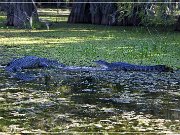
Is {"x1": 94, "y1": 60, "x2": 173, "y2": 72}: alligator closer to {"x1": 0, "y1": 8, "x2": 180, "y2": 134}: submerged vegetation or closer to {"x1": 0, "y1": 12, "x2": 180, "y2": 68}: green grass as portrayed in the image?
{"x1": 0, "y1": 8, "x2": 180, "y2": 134}: submerged vegetation

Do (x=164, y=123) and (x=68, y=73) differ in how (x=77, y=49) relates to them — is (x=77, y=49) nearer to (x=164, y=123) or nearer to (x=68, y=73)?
(x=68, y=73)

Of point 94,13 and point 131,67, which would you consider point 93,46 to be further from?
point 94,13

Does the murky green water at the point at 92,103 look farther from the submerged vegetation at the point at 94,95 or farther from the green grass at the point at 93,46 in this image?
the green grass at the point at 93,46

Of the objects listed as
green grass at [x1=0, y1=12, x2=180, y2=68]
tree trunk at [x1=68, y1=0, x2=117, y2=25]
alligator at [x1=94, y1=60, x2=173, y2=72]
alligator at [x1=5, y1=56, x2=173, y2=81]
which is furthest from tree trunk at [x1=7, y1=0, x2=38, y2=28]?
alligator at [x1=94, y1=60, x2=173, y2=72]

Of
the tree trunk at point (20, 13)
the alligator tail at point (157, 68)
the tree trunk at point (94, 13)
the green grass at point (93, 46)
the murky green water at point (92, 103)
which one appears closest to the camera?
the murky green water at point (92, 103)

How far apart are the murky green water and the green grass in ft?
4.11

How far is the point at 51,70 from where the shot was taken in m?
7.78

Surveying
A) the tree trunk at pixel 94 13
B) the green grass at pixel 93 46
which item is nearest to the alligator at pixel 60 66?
the green grass at pixel 93 46

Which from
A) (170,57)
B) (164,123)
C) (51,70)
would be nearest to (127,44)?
(170,57)

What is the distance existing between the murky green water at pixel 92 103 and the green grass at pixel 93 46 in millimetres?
1253

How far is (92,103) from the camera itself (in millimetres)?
5684

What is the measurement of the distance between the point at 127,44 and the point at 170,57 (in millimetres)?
1907

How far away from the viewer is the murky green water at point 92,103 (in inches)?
188

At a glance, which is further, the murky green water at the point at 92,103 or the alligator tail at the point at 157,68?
the alligator tail at the point at 157,68
